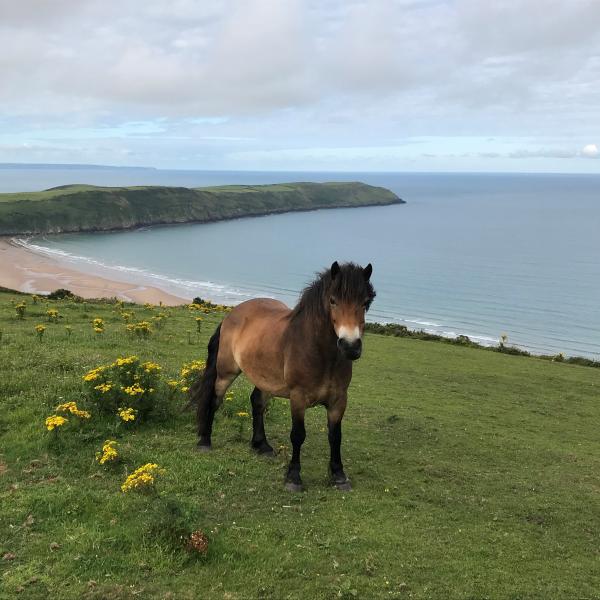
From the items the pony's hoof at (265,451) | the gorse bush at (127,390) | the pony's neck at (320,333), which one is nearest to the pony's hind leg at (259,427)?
the pony's hoof at (265,451)

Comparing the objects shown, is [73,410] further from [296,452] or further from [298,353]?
[298,353]

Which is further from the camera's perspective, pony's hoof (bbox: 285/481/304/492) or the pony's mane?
pony's hoof (bbox: 285/481/304/492)

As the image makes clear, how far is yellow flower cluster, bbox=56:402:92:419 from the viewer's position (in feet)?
24.1

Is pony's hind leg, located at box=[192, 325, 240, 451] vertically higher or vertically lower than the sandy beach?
higher

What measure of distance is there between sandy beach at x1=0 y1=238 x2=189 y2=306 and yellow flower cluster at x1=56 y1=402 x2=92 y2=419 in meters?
41.6

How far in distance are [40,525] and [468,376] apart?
1414 cm

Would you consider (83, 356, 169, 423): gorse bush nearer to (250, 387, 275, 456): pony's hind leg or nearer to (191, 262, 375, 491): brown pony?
(191, 262, 375, 491): brown pony

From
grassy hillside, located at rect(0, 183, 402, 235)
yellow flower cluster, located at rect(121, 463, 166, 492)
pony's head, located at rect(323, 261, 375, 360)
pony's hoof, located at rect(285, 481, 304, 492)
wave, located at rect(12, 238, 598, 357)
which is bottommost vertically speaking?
wave, located at rect(12, 238, 598, 357)

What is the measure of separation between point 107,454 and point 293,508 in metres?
2.46

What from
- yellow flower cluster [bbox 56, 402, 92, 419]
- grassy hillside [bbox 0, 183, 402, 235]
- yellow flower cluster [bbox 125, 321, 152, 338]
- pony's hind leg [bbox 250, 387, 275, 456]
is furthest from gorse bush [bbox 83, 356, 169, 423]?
grassy hillside [bbox 0, 183, 402, 235]

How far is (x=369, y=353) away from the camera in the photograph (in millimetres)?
19281

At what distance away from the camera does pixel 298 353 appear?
21.1 feet

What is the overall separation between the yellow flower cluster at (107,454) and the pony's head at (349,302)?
3.28m

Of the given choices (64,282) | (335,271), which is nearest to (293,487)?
(335,271)
